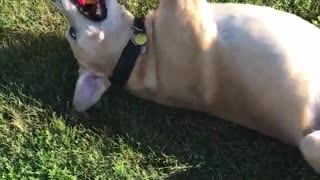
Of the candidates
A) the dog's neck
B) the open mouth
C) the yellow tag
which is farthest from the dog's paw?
the open mouth

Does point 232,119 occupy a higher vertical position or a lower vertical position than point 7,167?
higher

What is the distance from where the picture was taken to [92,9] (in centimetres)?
431

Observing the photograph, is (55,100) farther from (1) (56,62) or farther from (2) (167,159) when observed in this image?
(2) (167,159)

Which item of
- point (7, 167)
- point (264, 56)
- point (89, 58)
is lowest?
point (7, 167)

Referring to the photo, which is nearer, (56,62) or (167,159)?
(167,159)

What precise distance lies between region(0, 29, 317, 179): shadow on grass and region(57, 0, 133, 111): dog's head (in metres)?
0.21

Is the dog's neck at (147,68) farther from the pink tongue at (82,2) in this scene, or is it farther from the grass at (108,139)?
the pink tongue at (82,2)

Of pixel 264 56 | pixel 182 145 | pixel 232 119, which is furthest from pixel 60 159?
pixel 264 56

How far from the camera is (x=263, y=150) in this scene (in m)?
4.43

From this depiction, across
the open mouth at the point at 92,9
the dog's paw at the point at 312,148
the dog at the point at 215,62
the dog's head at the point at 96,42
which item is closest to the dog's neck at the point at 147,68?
the dog at the point at 215,62

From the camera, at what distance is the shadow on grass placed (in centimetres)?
437

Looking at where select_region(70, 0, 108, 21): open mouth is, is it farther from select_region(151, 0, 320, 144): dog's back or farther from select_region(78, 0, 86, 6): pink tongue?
select_region(151, 0, 320, 144): dog's back

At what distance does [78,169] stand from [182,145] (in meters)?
0.63

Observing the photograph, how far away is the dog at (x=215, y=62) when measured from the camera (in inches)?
162
